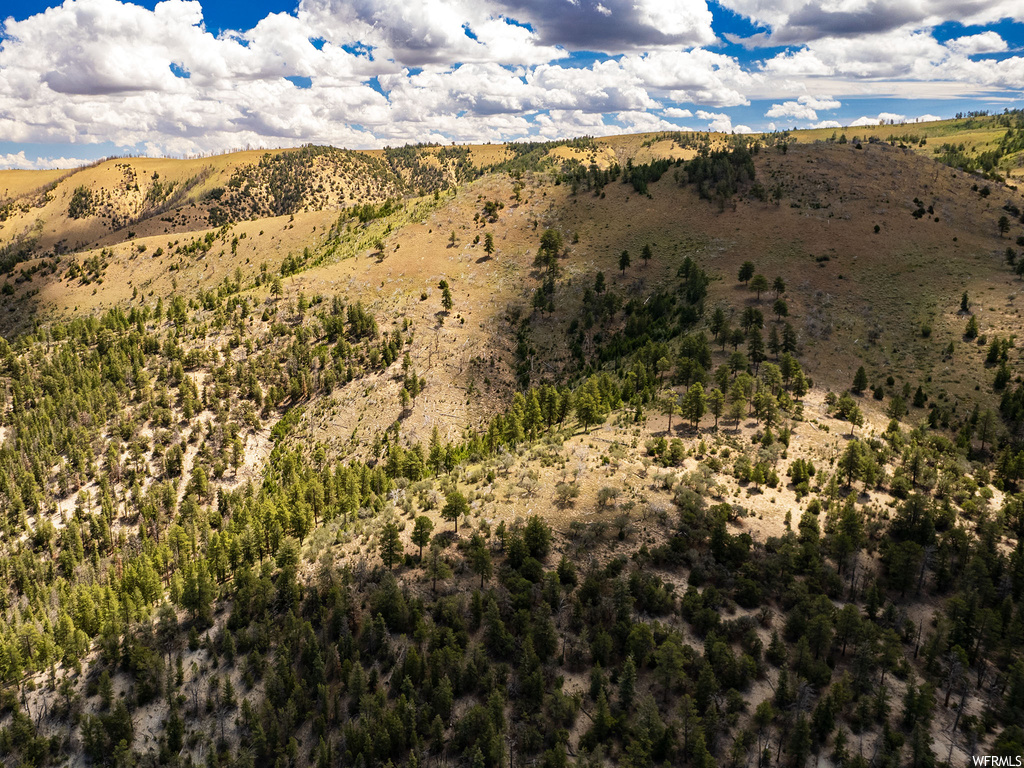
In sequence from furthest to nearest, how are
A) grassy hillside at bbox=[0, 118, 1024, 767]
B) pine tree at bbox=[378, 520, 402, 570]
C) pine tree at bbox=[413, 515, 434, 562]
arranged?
1. pine tree at bbox=[413, 515, 434, 562]
2. pine tree at bbox=[378, 520, 402, 570]
3. grassy hillside at bbox=[0, 118, 1024, 767]

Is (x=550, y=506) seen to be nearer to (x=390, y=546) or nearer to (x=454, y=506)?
(x=454, y=506)

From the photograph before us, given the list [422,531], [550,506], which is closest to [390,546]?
[422,531]

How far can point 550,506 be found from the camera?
62.9 m

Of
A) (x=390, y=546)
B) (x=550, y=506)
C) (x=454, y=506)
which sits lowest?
(x=550, y=506)

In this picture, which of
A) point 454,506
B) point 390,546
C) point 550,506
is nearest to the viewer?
point 390,546

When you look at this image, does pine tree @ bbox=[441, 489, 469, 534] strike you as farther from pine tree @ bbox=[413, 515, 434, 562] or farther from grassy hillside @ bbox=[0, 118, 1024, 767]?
pine tree @ bbox=[413, 515, 434, 562]

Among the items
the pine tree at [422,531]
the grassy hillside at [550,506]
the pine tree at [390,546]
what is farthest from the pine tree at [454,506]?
the pine tree at [390,546]

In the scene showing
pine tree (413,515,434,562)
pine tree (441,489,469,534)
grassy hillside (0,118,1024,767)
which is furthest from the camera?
pine tree (441,489,469,534)

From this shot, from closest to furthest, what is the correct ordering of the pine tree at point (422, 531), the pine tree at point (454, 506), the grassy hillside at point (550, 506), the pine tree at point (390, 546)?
the grassy hillside at point (550, 506)
the pine tree at point (390, 546)
the pine tree at point (422, 531)
the pine tree at point (454, 506)

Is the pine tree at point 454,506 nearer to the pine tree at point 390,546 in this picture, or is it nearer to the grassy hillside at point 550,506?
the grassy hillside at point 550,506

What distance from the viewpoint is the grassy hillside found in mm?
42906

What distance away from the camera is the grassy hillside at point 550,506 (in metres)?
42.9

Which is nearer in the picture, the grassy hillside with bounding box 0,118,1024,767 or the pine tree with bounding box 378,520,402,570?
the grassy hillside with bounding box 0,118,1024,767

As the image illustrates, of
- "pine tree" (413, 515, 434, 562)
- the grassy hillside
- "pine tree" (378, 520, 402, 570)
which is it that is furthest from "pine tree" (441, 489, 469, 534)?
"pine tree" (378, 520, 402, 570)
